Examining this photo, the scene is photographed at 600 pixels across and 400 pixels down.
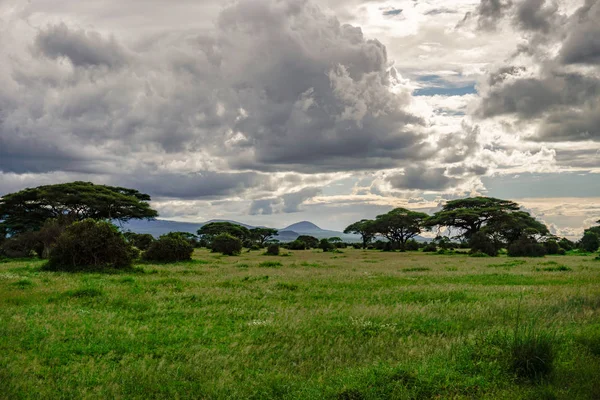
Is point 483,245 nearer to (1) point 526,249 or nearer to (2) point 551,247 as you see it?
(1) point 526,249

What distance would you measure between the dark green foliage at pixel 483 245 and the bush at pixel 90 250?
4656 cm

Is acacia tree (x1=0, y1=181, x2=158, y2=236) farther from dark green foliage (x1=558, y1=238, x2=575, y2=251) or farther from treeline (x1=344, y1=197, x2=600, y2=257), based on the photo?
dark green foliage (x1=558, y1=238, x2=575, y2=251)

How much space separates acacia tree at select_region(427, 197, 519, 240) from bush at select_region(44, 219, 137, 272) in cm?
6005

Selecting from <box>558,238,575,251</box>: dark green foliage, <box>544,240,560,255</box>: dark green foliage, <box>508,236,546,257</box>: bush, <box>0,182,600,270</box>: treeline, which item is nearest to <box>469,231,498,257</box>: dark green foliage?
<box>0,182,600,270</box>: treeline

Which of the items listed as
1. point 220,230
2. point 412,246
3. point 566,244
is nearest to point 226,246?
point 412,246

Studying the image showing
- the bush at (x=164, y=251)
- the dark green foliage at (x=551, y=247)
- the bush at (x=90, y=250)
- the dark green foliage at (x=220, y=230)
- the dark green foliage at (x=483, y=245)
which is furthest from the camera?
the dark green foliage at (x=220, y=230)

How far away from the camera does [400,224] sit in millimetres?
90000

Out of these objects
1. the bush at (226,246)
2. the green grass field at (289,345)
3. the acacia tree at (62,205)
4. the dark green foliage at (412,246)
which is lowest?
the dark green foliage at (412,246)

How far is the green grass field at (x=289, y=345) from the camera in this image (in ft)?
22.6

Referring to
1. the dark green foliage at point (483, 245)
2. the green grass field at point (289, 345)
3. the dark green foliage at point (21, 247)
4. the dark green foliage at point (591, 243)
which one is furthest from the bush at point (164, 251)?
the dark green foliage at point (591, 243)

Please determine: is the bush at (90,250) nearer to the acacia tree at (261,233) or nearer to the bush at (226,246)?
the bush at (226,246)

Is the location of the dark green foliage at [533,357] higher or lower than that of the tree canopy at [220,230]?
lower

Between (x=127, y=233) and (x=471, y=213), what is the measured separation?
56.1 metres

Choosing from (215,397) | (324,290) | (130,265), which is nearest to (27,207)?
(130,265)
